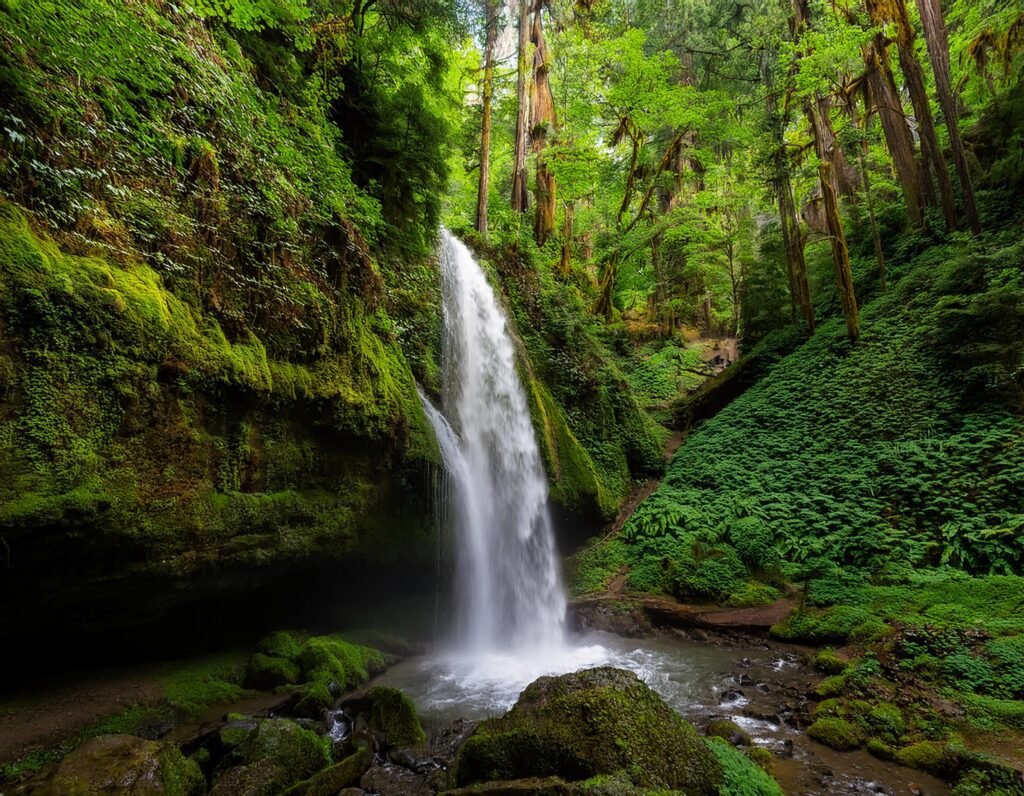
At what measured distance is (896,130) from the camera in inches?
554

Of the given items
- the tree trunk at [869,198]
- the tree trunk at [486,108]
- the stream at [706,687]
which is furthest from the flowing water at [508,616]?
the tree trunk at [869,198]

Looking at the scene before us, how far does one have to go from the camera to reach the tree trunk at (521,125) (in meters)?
16.4

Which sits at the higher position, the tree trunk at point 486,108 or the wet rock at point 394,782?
the tree trunk at point 486,108

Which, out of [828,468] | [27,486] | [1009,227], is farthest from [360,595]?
[1009,227]

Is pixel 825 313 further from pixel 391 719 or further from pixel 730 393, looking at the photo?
pixel 391 719

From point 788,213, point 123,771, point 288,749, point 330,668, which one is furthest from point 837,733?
point 788,213

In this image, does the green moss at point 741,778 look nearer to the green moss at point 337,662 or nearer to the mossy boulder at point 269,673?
the green moss at point 337,662

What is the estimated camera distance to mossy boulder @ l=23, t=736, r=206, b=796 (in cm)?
289

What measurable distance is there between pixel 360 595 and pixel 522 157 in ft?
46.8

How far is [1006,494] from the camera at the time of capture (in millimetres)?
7473

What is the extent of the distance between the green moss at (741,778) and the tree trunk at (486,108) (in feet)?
41.4

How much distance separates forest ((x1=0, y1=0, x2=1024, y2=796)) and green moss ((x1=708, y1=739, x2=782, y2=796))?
1.0 inches

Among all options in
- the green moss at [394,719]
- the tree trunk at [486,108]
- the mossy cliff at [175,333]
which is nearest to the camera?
the mossy cliff at [175,333]

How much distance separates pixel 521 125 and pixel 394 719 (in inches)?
661
